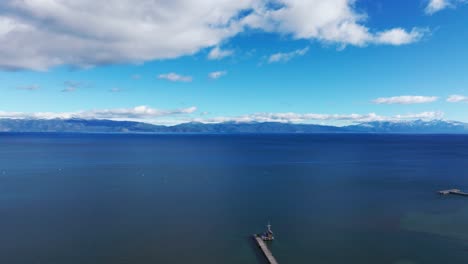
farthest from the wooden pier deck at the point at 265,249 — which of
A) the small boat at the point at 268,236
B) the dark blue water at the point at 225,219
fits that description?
the dark blue water at the point at 225,219

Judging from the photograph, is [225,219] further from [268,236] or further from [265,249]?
[265,249]

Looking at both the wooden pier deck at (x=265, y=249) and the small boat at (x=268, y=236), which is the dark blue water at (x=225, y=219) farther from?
the small boat at (x=268, y=236)

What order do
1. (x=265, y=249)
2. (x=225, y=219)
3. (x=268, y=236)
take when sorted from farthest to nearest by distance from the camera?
(x=225, y=219) < (x=268, y=236) < (x=265, y=249)

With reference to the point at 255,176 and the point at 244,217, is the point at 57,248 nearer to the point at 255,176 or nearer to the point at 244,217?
the point at 244,217

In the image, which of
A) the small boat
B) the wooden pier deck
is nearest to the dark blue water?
the wooden pier deck

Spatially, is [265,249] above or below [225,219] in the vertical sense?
above

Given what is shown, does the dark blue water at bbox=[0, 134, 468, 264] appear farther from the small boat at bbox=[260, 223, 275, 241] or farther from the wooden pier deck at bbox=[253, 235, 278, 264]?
the small boat at bbox=[260, 223, 275, 241]

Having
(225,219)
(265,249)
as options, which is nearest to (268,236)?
(265,249)

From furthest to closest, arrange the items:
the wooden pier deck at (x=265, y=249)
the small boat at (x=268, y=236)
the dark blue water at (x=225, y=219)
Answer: the small boat at (x=268, y=236) < the dark blue water at (x=225, y=219) < the wooden pier deck at (x=265, y=249)
